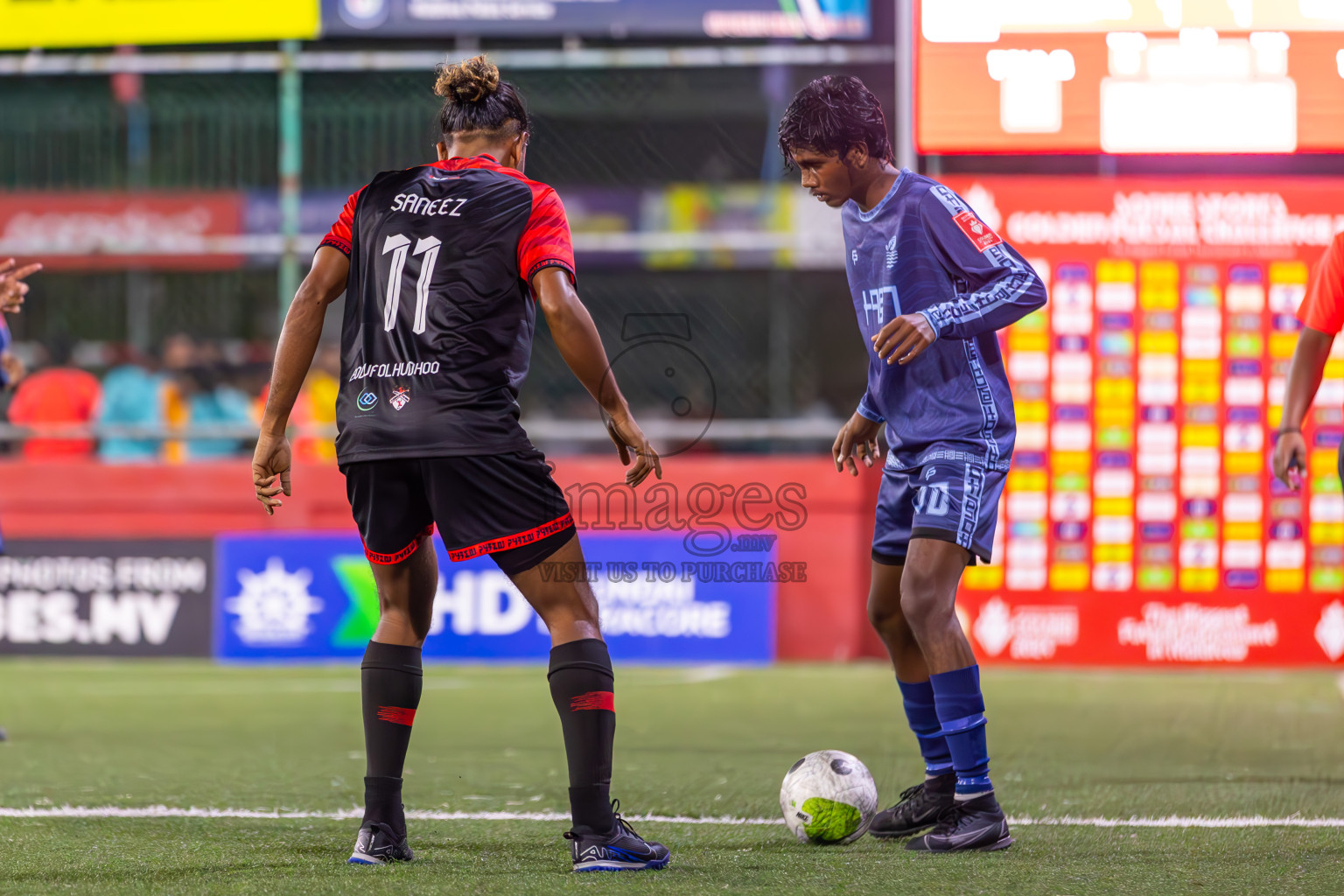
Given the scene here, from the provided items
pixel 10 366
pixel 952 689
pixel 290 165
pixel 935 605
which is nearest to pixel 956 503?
pixel 935 605

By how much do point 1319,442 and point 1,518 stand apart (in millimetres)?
8373

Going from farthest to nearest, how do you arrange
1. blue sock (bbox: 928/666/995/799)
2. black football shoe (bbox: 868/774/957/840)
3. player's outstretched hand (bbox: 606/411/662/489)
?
black football shoe (bbox: 868/774/957/840), blue sock (bbox: 928/666/995/799), player's outstretched hand (bbox: 606/411/662/489)

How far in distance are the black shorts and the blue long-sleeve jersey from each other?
1.07 m

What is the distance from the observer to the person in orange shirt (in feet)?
16.0

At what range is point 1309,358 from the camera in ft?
16.2

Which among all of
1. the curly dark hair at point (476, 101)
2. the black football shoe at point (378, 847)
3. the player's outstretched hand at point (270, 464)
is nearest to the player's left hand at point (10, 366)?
the player's outstretched hand at point (270, 464)

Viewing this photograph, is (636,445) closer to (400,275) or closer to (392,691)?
(400,275)

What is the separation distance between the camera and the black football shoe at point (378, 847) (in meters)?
3.95

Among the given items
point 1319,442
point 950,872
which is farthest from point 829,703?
point 950,872

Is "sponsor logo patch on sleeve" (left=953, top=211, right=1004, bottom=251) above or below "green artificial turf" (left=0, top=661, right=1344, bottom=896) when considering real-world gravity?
above

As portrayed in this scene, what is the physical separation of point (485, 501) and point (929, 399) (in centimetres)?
130

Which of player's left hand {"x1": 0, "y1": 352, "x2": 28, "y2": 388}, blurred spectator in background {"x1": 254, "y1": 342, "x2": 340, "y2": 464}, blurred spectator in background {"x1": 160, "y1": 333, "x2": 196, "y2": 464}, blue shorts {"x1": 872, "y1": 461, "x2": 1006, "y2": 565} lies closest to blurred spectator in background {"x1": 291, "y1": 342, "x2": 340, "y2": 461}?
blurred spectator in background {"x1": 254, "y1": 342, "x2": 340, "y2": 464}

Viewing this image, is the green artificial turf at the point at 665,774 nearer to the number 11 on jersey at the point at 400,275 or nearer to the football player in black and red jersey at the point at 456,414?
the football player in black and red jersey at the point at 456,414

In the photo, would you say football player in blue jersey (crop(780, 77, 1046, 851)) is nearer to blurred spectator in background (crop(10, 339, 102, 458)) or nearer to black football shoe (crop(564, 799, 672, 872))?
black football shoe (crop(564, 799, 672, 872))
